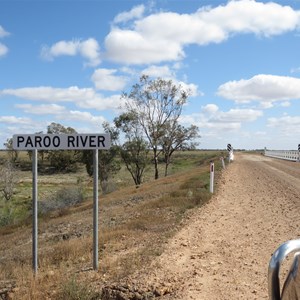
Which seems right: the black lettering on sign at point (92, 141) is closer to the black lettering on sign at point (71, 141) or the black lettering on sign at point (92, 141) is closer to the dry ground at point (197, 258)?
the black lettering on sign at point (71, 141)

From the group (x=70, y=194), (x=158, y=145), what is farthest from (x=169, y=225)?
(x=158, y=145)

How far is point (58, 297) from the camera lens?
5.81m

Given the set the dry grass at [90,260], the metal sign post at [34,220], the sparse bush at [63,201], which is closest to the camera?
the dry grass at [90,260]

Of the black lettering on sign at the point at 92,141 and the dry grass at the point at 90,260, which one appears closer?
the dry grass at the point at 90,260

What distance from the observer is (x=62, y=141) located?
696cm

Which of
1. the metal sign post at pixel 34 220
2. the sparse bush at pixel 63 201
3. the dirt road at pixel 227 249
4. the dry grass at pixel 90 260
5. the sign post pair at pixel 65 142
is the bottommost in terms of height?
the sparse bush at pixel 63 201

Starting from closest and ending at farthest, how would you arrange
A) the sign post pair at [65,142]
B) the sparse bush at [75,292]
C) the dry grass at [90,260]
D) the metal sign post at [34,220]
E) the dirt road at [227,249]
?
the sparse bush at [75,292] → the dirt road at [227,249] → the dry grass at [90,260] → the sign post pair at [65,142] → the metal sign post at [34,220]

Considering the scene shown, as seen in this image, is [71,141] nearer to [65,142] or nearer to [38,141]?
[65,142]

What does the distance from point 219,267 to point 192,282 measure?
84 centimetres

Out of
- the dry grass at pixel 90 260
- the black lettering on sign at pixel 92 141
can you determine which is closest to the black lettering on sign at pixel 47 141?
the black lettering on sign at pixel 92 141

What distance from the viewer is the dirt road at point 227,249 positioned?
18.7 ft

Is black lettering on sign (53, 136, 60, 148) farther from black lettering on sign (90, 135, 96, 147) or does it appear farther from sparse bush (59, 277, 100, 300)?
sparse bush (59, 277, 100, 300)

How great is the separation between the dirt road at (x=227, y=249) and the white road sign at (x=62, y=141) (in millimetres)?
2158

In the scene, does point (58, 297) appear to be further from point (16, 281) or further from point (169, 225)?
point (169, 225)
